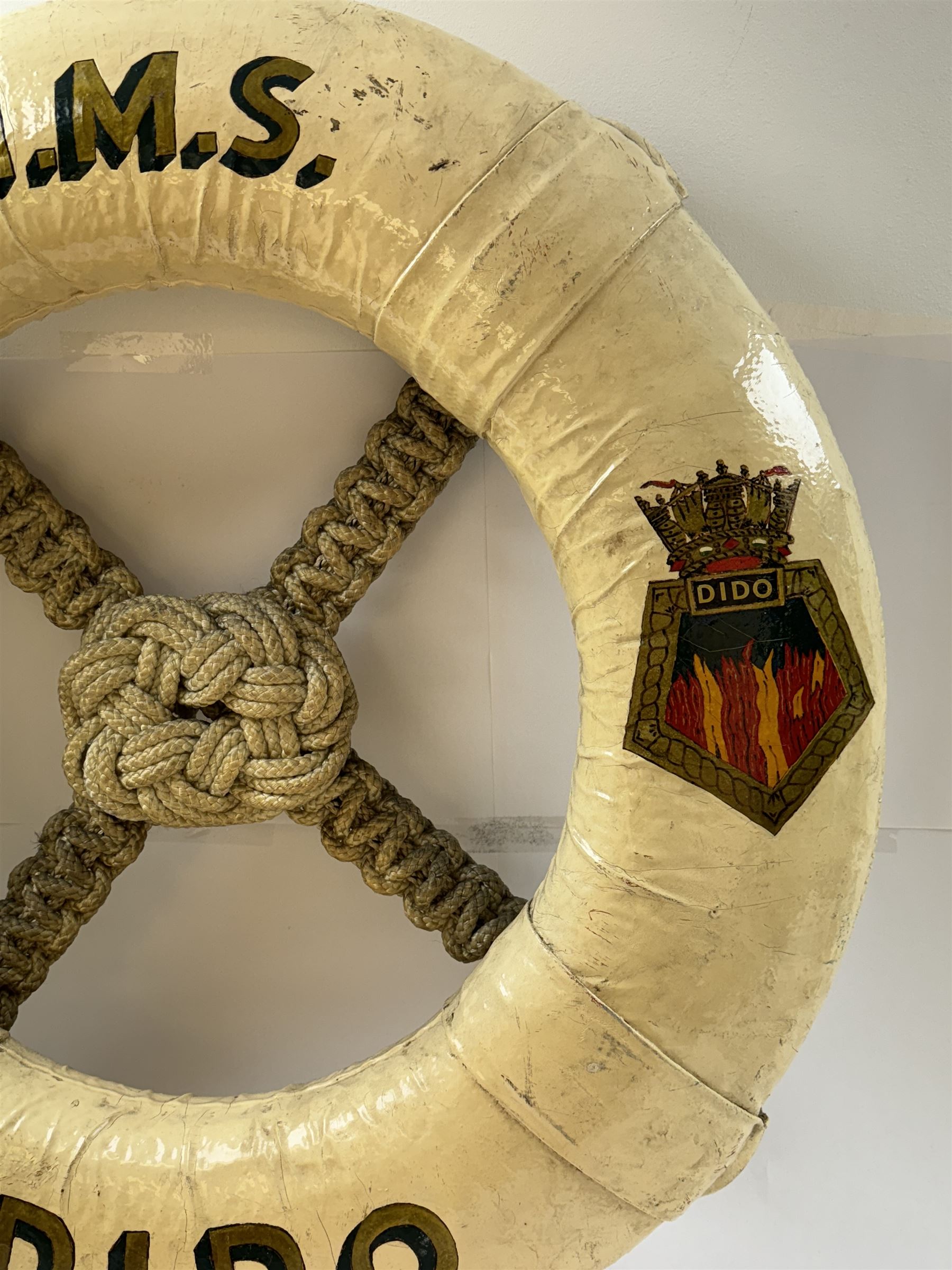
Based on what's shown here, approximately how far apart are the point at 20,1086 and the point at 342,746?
1.30 ft

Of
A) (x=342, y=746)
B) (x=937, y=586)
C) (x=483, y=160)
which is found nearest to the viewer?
(x=483, y=160)

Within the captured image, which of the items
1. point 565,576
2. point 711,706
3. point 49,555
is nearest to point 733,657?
point 711,706

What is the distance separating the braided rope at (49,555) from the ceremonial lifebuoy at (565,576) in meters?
0.23

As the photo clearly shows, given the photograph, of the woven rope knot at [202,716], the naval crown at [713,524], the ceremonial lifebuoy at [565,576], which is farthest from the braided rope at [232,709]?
the naval crown at [713,524]

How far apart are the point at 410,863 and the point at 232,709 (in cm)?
23

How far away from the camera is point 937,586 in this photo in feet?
3.66

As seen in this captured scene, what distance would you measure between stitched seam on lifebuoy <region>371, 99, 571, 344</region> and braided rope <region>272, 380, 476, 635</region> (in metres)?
0.16

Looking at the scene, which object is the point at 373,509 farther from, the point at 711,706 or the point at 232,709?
the point at 711,706

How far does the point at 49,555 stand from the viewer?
3.41ft

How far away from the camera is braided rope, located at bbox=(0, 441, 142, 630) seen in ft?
3.40

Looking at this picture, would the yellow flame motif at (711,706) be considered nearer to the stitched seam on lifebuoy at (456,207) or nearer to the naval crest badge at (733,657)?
the naval crest badge at (733,657)

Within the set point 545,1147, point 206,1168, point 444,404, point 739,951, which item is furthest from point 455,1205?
point 444,404

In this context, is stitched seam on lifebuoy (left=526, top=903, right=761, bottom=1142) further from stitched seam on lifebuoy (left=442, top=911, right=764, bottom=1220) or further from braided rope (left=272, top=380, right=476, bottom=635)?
braided rope (left=272, top=380, right=476, bottom=635)

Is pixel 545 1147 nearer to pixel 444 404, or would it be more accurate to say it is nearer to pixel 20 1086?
pixel 20 1086
